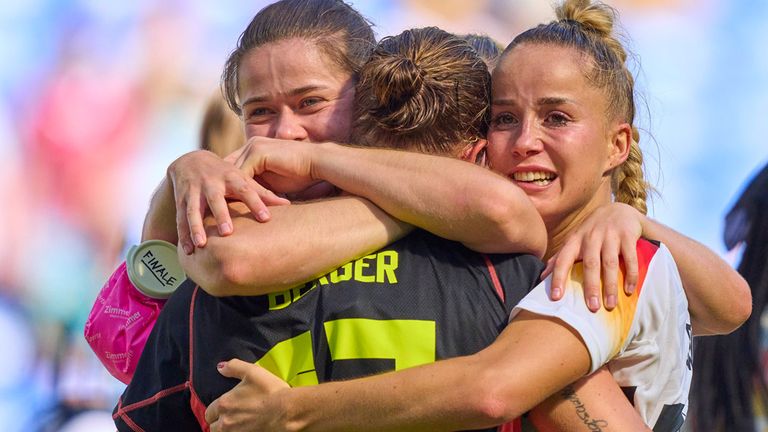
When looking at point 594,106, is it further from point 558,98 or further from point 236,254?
point 236,254

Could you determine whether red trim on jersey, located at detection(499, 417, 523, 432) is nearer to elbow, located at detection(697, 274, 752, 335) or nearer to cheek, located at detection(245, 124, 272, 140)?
elbow, located at detection(697, 274, 752, 335)

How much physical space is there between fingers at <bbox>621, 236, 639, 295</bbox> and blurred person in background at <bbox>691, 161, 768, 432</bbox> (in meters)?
2.86

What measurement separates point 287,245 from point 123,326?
667 mm

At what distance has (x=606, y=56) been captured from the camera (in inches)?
98.4

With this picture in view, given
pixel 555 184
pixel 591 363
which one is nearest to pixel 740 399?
pixel 555 184

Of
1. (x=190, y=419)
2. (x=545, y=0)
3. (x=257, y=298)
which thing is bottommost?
(x=190, y=419)

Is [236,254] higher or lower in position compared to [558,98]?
lower

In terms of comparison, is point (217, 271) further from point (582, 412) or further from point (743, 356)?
point (743, 356)

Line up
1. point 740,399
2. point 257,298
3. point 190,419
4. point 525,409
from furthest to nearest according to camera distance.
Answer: point 740,399 < point 190,419 < point 257,298 < point 525,409

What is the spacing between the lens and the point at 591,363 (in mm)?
1887

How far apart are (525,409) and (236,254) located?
574mm

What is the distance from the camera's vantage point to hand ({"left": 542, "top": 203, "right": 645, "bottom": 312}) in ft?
6.35

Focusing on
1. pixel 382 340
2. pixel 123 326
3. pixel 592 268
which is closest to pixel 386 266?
pixel 382 340

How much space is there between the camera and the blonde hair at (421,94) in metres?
2.05
